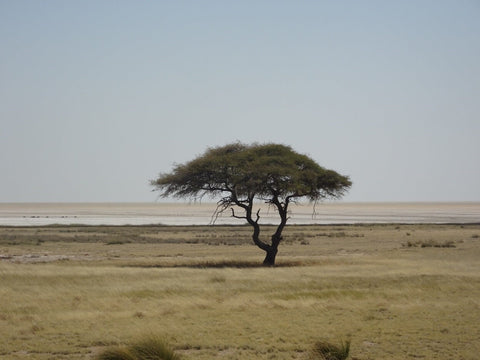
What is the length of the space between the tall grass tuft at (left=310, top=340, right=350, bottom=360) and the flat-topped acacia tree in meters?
25.0

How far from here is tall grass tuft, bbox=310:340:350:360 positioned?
1622 cm

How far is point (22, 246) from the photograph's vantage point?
59094 millimetres

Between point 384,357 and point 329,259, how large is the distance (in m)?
28.3

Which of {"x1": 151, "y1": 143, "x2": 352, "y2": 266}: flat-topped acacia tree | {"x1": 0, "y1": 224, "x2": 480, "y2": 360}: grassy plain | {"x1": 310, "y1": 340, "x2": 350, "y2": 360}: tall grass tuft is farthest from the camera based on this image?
{"x1": 151, "y1": 143, "x2": 352, "y2": 266}: flat-topped acacia tree

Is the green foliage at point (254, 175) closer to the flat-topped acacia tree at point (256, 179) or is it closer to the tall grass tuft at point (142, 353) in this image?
the flat-topped acacia tree at point (256, 179)

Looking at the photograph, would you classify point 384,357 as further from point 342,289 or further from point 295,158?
point 295,158

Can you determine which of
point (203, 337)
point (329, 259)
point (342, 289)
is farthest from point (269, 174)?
point (203, 337)

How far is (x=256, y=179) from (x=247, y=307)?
61.1ft

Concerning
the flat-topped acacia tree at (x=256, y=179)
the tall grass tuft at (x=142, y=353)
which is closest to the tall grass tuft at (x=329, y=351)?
the tall grass tuft at (x=142, y=353)

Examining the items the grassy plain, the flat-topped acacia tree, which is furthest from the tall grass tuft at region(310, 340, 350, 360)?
the flat-topped acacia tree

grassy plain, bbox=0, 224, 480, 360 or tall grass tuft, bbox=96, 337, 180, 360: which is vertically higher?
tall grass tuft, bbox=96, 337, 180, 360

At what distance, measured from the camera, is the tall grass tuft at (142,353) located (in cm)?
1522

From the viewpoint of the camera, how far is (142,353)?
1543 centimetres

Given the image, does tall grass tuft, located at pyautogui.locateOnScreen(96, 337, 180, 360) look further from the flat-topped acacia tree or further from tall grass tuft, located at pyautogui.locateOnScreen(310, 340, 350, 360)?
the flat-topped acacia tree
